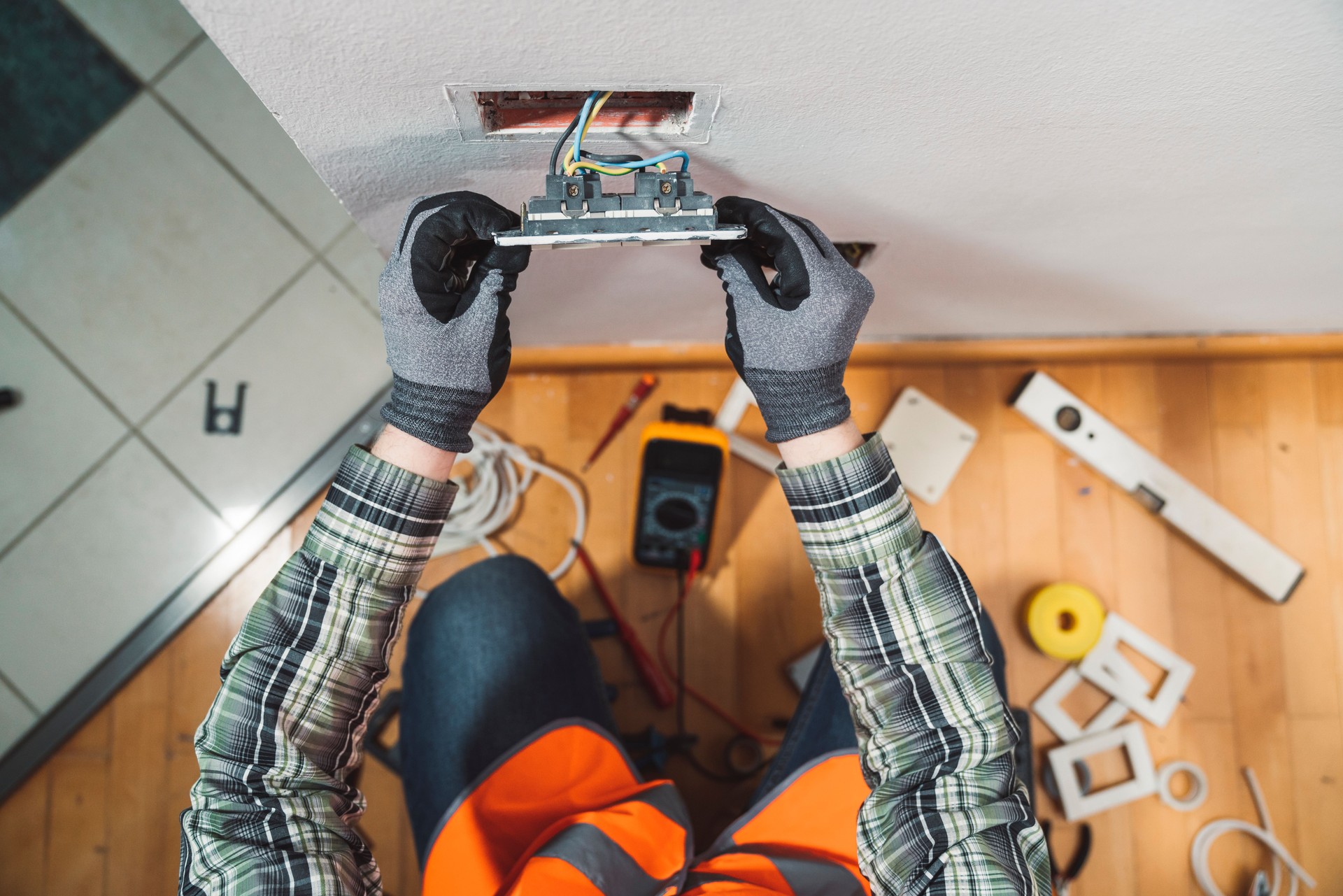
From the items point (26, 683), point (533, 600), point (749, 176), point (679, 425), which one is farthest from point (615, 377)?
point (26, 683)

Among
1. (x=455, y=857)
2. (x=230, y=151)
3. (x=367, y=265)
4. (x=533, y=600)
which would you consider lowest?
(x=455, y=857)

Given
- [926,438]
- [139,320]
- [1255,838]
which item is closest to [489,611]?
[926,438]

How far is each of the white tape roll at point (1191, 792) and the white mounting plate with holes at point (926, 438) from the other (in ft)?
1.74

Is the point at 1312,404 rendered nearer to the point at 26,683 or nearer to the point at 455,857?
the point at 455,857

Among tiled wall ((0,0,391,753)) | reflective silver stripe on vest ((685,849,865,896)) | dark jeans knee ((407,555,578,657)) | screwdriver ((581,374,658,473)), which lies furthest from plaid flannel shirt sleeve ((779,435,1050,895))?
tiled wall ((0,0,391,753))

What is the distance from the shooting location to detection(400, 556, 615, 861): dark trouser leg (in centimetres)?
92

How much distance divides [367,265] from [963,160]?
1002 mm

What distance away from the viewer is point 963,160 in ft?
2.11

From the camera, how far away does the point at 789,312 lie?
0.64 metres

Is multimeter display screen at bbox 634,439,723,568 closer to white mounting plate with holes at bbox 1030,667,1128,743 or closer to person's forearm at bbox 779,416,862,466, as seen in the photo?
person's forearm at bbox 779,416,862,466

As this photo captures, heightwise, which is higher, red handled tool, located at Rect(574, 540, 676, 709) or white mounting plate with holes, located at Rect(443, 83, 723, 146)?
white mounting plate with holes, located at Rect(443, 83, 723, 146)

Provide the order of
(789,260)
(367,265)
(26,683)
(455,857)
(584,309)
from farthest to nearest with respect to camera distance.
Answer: (367,265), (26,683), (584,309), (455,857), (789,260)

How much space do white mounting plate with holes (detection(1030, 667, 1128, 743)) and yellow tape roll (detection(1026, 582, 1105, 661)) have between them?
54 millimetres

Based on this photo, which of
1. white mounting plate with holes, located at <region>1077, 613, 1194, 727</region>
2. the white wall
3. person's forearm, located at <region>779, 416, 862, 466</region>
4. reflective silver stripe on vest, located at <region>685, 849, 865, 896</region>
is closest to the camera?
the white wall
